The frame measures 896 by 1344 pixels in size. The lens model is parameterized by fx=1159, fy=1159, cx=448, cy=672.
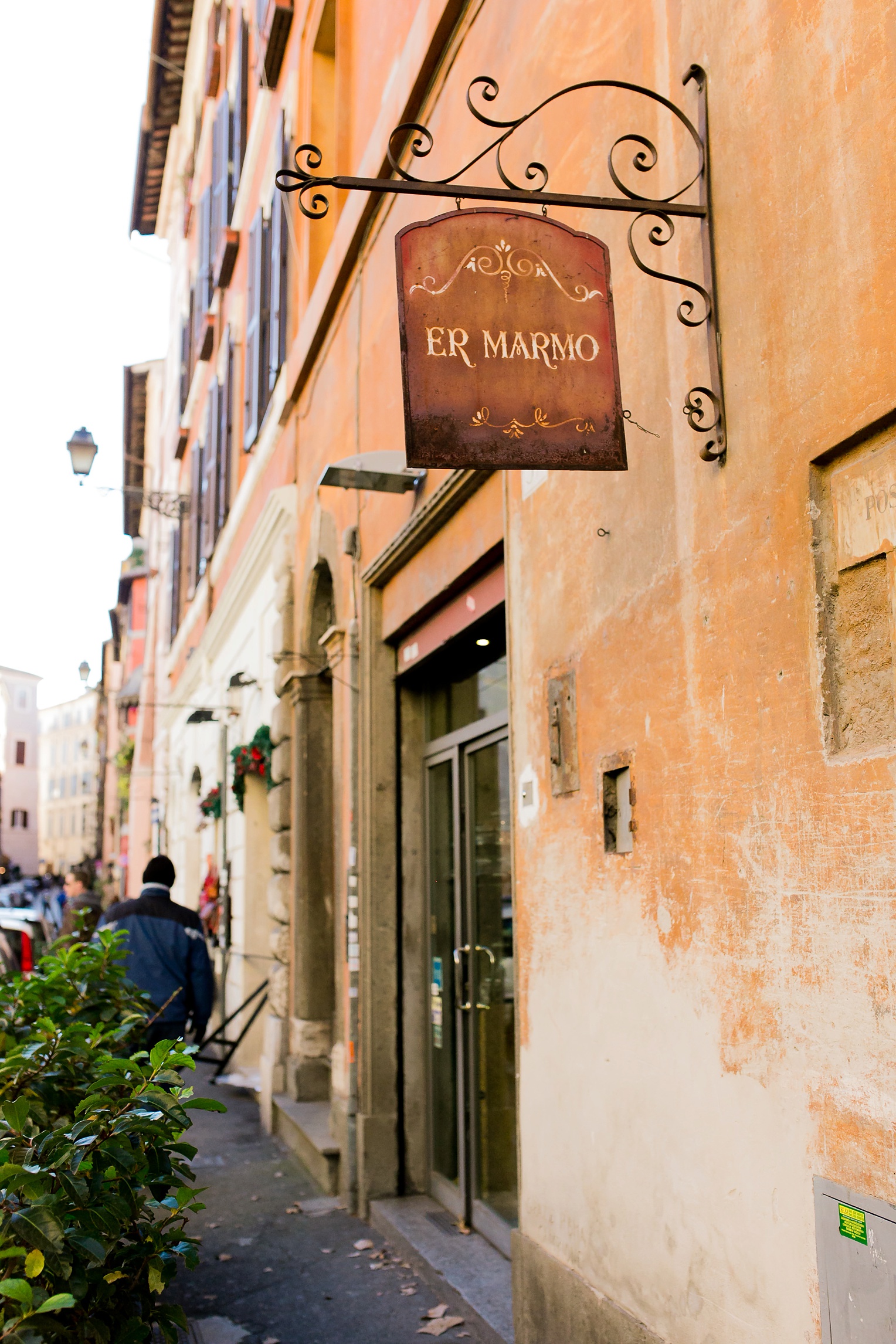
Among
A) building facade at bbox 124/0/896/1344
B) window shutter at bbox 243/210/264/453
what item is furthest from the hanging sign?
window shutter at bbox 243/210/264/453

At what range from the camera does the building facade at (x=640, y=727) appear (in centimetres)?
240

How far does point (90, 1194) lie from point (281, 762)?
6.64m

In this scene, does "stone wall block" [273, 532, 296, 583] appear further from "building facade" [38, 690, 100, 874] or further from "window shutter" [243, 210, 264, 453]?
"building facade" [38, 690, 100, 874]

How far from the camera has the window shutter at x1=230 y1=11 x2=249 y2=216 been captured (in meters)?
12.7

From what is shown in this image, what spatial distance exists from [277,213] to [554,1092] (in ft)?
27.9

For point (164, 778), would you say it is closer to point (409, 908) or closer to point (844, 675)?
point (409, 908)

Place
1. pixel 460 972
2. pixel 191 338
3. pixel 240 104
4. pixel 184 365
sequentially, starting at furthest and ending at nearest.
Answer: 1. pixel 184 365
2. pixel 191 338
3. pixel 240 104
4. pixel 460 972

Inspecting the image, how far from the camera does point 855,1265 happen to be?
228 centimetres

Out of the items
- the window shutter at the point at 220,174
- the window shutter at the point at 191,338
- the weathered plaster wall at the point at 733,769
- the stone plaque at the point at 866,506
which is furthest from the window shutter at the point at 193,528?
the stone plaque at the point at 866,506

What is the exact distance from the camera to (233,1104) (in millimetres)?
9523

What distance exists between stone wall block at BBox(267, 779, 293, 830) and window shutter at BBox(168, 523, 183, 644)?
1031cm

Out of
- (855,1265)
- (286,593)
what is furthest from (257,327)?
(855,1265)

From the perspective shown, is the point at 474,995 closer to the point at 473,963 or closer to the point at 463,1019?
the point at 473,963

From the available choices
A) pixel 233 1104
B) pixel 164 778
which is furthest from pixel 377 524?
pixel 164 778
